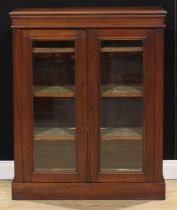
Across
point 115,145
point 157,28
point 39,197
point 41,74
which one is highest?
point 157,28

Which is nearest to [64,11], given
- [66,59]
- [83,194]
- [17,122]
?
[66,59]

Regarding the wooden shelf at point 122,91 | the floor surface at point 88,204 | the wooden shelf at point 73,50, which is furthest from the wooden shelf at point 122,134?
the wooden shelf at point 73,50

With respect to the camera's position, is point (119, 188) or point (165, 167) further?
point (165, 167)

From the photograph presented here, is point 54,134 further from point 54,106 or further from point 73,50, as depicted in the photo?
point 73,50

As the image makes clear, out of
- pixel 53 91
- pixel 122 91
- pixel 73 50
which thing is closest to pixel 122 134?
pixel 122 91

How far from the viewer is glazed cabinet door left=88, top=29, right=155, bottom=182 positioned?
3.62 m

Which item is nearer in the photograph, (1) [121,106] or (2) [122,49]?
(2) [122,49]

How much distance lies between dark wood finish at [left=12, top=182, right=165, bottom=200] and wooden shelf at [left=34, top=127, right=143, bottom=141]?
30cm

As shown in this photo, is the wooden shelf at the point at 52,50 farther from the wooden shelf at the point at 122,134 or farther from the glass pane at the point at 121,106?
the wooden shelf at the point at 122,134

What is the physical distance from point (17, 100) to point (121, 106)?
0.67m

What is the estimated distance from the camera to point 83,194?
12.3ft

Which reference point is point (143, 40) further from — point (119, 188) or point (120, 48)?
point (119, 188)

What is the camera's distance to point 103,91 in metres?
3.69

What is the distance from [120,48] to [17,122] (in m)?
0.80
